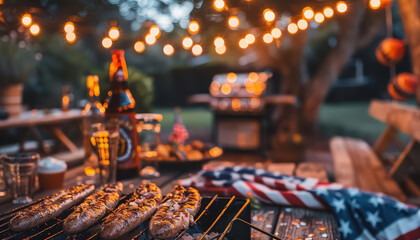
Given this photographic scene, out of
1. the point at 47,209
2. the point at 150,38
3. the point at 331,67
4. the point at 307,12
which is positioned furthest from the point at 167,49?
A: the point at 331,67

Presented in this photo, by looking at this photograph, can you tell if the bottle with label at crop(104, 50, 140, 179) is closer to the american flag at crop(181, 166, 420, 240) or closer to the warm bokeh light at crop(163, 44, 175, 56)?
the american flag at crop(181, 166, 420, 240)

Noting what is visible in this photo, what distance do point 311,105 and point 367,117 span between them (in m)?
6.79

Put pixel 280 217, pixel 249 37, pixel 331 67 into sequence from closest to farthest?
pixel 280 217, pixel 249 37, pixel 331 67

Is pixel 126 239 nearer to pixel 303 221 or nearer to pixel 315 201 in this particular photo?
pixel 303 221

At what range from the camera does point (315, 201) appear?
1.77m

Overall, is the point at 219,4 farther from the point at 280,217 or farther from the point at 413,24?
the point at 413,24

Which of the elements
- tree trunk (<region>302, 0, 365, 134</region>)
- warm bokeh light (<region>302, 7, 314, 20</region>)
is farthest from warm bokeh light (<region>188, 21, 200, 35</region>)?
tree trunk (<region>302, 0, 365, 134</region>)

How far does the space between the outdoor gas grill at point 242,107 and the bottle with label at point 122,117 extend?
21.5ft

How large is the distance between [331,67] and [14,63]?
8009mm

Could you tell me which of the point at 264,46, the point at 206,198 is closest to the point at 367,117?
the point at 264,46

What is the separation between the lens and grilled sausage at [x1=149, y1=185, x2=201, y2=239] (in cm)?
107

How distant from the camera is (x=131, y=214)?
1138 mm

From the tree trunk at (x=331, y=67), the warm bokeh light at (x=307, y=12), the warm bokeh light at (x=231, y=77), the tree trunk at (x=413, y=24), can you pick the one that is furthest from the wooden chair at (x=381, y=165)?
the tree trunk at (x=331, y=67)

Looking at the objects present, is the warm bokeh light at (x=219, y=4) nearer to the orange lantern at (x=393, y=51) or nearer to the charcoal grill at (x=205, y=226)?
the charcoal grill at (x=205, y=226)
